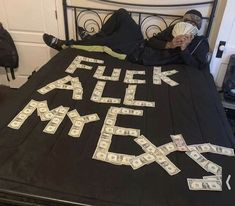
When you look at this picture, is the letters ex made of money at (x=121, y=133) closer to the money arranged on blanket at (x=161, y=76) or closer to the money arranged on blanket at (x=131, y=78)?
the money arranged on blanket at (x=131, y=78)

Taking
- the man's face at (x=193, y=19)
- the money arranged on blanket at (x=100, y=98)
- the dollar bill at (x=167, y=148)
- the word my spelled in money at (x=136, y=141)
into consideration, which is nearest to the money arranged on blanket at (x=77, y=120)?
the word my spelled in money at (x=136, y=141)

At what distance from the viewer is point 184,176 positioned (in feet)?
3.78

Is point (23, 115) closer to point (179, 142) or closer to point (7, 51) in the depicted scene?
point (179, 142)

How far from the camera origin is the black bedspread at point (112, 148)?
3.42ft

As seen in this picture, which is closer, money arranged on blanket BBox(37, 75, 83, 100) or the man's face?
money arranged on blanket BBox(37, 75, 83, 100)

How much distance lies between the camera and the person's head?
2277mm

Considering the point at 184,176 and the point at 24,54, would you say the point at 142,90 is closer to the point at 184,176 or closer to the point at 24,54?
the point at 184,176

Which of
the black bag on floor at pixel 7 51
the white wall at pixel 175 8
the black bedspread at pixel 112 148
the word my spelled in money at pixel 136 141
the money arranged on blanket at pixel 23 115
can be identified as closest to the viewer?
the black bedspread at pixel 112 148

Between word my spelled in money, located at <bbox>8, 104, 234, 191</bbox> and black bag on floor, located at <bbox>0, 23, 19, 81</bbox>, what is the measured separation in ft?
4.20

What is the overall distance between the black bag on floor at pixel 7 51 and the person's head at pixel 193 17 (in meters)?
1.73

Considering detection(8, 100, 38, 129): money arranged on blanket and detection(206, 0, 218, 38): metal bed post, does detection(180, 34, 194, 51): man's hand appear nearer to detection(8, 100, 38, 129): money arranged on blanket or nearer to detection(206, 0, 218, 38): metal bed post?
detection(206, 0, 218, 38): metal bed post

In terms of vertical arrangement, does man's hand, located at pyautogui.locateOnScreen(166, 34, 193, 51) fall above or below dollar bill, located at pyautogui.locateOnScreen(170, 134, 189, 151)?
above

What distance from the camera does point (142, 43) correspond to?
2.44 metres

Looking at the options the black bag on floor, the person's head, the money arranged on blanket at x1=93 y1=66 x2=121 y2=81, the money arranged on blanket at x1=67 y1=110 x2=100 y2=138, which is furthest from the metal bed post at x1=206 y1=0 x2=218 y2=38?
the black bag on floor
